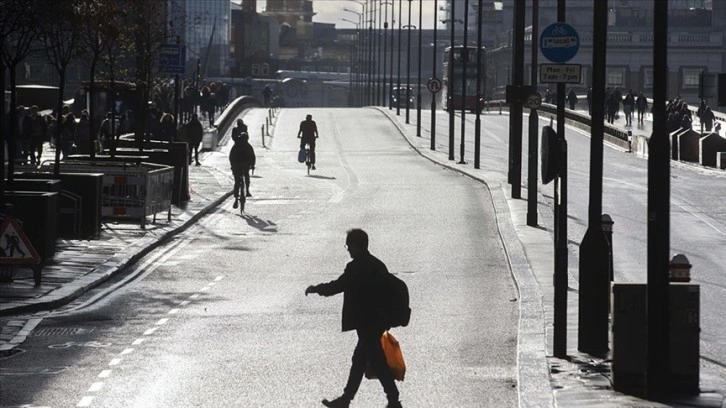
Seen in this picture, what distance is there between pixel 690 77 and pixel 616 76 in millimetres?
6691

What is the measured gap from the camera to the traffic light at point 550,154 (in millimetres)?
15578

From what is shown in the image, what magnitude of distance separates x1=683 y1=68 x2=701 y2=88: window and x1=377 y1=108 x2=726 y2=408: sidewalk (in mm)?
117537

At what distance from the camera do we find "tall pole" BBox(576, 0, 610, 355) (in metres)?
15.5

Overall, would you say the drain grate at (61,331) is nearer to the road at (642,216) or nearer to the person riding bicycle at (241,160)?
the road at (642,216)

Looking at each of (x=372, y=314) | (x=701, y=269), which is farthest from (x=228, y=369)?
(x=701, y=269)

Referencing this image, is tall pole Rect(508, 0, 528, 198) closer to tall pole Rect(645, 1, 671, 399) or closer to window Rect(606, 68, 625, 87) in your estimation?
tall pole Rect(645, 1, 671, 399)

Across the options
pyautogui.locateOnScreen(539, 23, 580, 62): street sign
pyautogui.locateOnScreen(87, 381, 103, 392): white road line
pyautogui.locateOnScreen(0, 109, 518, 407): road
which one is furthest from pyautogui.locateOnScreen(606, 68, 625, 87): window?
pyautogui.locateOnScreen(87, 381, 103, 392): white road line

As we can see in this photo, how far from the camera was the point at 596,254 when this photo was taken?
1568 centimetres

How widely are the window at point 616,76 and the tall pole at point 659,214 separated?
136526 millimetres

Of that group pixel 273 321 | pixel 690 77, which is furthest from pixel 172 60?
pixel 690 77

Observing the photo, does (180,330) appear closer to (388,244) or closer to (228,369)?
(228,369)

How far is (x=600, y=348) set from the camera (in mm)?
16016

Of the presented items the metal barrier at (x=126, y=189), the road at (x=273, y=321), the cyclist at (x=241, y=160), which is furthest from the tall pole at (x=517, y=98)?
the metal barrier at (x=126, y=189)

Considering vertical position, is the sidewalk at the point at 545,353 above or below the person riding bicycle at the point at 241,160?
below
